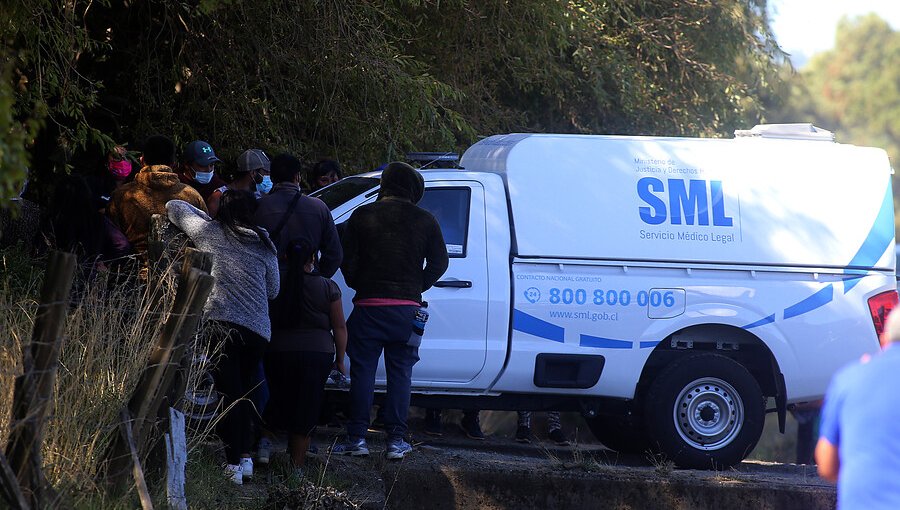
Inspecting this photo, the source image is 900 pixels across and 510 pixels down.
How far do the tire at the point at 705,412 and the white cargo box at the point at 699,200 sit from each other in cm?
77

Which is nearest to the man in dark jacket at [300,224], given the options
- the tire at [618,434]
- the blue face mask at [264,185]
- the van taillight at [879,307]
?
the blue face mask at [264,185]

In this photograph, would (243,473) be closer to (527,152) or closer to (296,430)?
(296,430)

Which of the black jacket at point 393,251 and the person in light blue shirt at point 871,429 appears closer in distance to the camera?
the person in light blue shirt at point 871,429

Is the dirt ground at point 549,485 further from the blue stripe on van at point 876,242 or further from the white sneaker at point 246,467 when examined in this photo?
the blue stripe on van at point 876,242

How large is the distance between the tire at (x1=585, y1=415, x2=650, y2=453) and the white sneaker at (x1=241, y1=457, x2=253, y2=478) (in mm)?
3324

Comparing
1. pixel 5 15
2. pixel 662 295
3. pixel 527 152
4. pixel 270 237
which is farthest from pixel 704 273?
pixel 5 15

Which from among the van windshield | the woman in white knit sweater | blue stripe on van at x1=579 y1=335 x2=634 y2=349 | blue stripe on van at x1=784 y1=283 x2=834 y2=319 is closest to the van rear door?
the van windshield

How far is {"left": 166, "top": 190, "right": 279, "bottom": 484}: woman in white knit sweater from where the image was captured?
264 inches

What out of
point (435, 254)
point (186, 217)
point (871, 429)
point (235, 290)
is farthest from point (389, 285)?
point (871, 429)

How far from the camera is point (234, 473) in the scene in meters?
6.72

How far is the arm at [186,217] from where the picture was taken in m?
6.77

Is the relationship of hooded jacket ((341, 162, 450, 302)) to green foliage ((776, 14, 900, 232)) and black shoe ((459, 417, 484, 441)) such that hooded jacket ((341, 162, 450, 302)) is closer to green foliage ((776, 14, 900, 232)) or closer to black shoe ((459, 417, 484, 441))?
black shoe ((459, 417, 484, 441))

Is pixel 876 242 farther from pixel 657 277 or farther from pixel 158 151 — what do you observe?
pixel 158 151

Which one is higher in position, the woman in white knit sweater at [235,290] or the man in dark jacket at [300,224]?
the man in dark jacket at [300,224]
